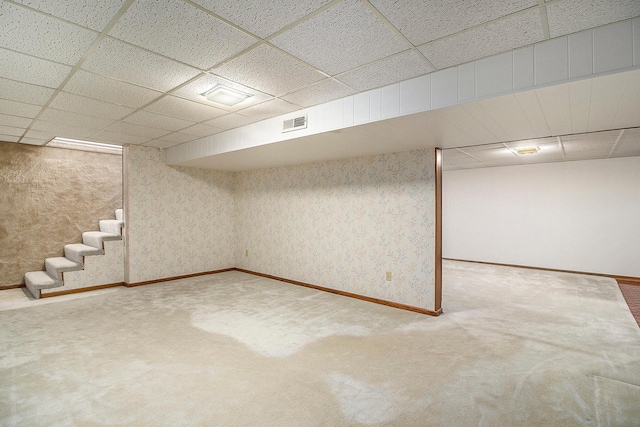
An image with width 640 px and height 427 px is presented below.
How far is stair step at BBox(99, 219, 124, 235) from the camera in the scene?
5.46 m

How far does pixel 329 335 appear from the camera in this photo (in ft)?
10.8

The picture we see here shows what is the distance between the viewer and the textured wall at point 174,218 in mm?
5438

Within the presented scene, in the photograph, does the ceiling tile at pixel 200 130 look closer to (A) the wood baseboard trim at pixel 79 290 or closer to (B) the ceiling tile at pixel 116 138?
(B) the ceiling tile at pixel 116 138

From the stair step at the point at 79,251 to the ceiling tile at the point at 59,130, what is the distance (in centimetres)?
178

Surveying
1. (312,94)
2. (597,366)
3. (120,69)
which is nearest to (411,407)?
(597,366)

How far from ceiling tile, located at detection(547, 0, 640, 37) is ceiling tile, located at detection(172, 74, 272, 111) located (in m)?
2.24

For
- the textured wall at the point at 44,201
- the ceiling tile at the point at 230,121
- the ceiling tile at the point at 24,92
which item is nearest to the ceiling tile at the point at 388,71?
the ceiling tile at the point at 230,121

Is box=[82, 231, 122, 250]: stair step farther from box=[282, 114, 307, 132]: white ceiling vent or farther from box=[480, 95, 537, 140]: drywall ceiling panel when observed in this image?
box=[480, 95, 537, 140]: drywall ceiling panel

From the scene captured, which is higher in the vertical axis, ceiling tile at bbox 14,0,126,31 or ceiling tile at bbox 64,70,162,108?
ceiling tile at bbox 64,70,162,108

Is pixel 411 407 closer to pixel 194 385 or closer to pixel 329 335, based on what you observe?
pixel 329 335

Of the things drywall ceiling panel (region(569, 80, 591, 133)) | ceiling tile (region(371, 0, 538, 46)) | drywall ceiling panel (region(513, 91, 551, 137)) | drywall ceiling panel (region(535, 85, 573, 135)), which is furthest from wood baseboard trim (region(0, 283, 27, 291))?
drywall ceiling panel (region(569, 80, 591, 133))

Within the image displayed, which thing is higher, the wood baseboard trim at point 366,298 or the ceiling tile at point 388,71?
the ceiling tile at point 388,71

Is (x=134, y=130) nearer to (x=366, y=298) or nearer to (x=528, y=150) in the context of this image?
(x=366, y=298)

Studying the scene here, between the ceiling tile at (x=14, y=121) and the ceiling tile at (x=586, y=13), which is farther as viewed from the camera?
the ceiling tile at (x=14, y=121)
